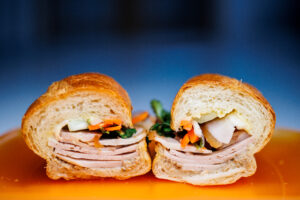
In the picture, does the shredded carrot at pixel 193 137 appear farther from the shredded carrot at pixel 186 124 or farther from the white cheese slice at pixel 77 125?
the white cheese slice at pixel 77 125

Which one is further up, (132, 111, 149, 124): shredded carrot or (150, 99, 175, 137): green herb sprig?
(150, 99, 175, 137): green herb sprig

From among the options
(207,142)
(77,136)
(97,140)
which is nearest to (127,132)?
(97,140)

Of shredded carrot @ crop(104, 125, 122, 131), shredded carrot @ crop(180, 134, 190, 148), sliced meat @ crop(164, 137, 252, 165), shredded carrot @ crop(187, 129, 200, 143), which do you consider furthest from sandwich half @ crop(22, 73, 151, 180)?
shredded carrot @ crop(187, 129, 200, 143)

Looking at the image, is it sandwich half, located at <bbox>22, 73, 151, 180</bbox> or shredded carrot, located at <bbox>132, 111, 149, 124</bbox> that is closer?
sandwich half, located at <bbox>22, 73, 151, 180</bbox>

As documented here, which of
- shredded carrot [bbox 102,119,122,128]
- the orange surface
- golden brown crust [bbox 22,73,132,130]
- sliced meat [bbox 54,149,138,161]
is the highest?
golden brown crust [bbox 22,73,132,130]

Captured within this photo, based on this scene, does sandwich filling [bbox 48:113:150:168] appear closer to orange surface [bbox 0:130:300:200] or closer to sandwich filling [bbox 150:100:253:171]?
orange surface [bbox 0:130:300:200]

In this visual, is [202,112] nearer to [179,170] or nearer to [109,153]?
[179,170]

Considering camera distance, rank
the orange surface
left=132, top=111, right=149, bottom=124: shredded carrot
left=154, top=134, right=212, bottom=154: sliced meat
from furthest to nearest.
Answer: left=132, top=111, right=149, bottom=124: shredded carrot
left=154, top=134, right=212, bottom=154: sliced meat
the orange surface

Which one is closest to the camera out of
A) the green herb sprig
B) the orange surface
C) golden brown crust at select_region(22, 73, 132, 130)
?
the orange surface

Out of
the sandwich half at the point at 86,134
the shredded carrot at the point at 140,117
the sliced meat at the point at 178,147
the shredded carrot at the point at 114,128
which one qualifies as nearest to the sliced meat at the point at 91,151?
the sandwich half at the point at 86,134
